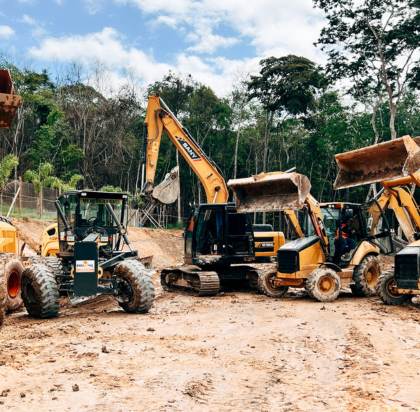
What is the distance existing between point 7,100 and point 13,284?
588 cm

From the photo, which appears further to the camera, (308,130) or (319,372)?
(308,130)

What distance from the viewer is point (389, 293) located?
1265 cm

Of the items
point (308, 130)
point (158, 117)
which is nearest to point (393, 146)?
point (158, 117)

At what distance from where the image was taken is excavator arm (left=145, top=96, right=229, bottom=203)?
18.2m

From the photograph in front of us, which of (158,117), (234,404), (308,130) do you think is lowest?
(234,404)

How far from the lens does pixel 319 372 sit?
266 inches

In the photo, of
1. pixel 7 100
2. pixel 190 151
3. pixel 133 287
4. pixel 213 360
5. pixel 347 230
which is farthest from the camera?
pixel 190 151

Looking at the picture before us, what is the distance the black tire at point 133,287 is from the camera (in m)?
10.5

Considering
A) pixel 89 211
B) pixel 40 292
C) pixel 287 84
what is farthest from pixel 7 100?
pixel 287 84

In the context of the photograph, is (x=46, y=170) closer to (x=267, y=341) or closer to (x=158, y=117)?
(x=158, y=117)

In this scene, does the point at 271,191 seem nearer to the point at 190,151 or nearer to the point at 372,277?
the point at 372,277

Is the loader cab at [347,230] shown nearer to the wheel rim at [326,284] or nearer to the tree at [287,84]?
the wheel rim at [326,284]

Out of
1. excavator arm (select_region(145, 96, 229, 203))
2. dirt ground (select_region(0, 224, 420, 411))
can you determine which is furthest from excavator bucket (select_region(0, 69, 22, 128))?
excavator arm (select_region(145, 96, 229, 203))

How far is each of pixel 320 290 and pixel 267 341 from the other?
5.00 meters
